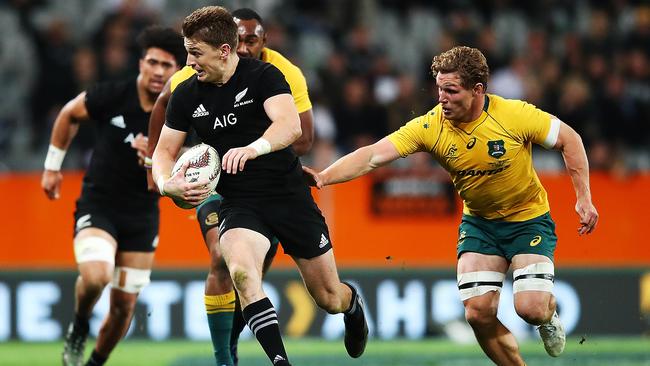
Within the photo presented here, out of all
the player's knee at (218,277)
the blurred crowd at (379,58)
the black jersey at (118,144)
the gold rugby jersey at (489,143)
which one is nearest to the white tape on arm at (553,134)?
the gold rugby jersey at (489,143)

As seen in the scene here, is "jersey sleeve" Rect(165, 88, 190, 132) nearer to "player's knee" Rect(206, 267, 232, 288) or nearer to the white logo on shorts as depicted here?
"player's knee" Rect(206, 267, 232, 288)

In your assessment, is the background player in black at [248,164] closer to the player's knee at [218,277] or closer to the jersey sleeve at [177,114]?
the jersey sleeve at [177,114]

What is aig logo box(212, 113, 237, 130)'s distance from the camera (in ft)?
27.5

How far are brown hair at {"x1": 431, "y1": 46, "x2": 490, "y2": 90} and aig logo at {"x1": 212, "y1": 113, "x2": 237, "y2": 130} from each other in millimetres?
1467

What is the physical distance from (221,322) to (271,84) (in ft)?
6.54

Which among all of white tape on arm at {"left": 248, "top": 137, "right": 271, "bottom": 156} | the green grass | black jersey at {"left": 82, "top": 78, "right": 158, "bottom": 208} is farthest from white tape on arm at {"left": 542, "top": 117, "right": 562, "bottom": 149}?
the green grass

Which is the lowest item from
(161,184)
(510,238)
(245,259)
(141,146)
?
(245,259)

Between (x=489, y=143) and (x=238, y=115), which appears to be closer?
(x=238, y=115)

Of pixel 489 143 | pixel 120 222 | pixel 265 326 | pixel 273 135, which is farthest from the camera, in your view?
pixel 120 222

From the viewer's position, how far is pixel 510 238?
899 cm

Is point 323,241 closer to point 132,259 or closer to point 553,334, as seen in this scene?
point 553,334

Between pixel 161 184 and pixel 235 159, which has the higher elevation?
pixel 235 159

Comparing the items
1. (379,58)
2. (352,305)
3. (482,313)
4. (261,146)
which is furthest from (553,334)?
(379,58)

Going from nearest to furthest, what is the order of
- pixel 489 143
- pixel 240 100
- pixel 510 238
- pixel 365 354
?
pixel 240 100
pixel 489 143
pixel 510 238
pixel 365 354
